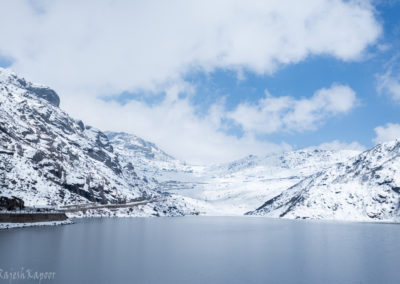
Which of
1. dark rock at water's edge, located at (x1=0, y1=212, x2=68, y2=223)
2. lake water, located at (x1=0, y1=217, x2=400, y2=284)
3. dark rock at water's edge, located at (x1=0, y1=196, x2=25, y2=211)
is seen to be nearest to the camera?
lake water, located at (x1=0, y1=217, x2=400, y2=284)

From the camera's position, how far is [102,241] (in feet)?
267

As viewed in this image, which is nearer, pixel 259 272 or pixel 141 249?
pixel 259 272

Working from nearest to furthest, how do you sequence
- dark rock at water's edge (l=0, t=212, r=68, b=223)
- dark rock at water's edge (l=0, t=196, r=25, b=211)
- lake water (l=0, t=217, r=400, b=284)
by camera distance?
lake water (l=0, t=217, r=400, b=284) → dark rock at water's edge (l=0, t=212, r=68, b=223) → dark rock at water's edge (l=0, t=196, r=25, b=211)

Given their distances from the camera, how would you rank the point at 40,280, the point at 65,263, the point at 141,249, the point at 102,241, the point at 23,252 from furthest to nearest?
the point at 102,241, the point at 141,249, the point at 23,252, the point at 65,263, the point at 40,280

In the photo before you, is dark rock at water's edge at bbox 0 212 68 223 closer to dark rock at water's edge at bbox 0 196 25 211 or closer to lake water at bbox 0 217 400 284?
dark rock at water's edge at bbox 0 196 25 211

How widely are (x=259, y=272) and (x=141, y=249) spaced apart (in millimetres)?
30805

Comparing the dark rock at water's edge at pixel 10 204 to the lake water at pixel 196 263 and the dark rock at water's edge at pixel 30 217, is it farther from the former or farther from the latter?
the lake water at pixel 196 263

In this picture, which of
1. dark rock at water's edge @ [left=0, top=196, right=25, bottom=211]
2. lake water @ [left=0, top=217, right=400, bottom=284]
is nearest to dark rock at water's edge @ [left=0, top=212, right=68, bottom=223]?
dark rock at water's edge @ [left=0, top=196, right=25, bottom=211]

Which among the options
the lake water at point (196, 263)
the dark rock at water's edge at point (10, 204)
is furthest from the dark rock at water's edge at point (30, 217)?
the lake water at point (196, 263)

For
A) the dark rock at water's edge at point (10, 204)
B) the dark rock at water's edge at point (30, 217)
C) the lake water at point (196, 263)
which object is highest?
the dark rock at water's edge at point (10, 204)

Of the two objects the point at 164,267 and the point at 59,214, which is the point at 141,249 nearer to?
the point at 164,267

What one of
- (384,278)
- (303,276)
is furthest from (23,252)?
(384,278)

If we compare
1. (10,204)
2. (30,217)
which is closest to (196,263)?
(30,217)

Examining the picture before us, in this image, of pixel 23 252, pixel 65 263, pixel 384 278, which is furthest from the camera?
pixel 23 252
